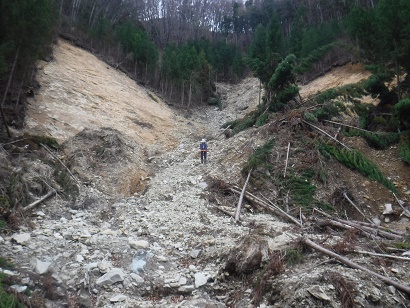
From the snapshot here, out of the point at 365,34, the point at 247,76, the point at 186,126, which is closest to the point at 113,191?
the point at 186,126

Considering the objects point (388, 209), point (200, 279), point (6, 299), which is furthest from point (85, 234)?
point (388, 209)

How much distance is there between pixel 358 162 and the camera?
40.0ft

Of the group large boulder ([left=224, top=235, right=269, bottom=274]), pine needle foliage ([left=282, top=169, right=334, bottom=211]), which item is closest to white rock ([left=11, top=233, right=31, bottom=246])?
large boulder ([left=224, top=235, right=269, bottom=274])

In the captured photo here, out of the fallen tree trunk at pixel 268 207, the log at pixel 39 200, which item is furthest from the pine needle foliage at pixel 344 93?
the log at pixel 39 200

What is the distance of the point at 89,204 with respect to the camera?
10.4 meters

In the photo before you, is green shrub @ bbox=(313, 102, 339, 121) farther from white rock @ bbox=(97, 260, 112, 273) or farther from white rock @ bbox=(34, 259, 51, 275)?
white rock @ bbox=(34, 259, 51, 275)

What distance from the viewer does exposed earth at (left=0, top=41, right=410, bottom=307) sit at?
5770mm

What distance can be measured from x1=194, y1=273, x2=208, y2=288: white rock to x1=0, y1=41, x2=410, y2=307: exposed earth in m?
0.02

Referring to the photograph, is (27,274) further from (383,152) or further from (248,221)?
(383,152)

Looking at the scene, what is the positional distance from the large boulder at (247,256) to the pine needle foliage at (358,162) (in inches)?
A: 264

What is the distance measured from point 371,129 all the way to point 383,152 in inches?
89.5

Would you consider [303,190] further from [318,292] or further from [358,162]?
[318,292]

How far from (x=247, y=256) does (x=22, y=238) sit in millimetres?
4417

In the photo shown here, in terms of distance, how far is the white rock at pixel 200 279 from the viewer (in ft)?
20.7
